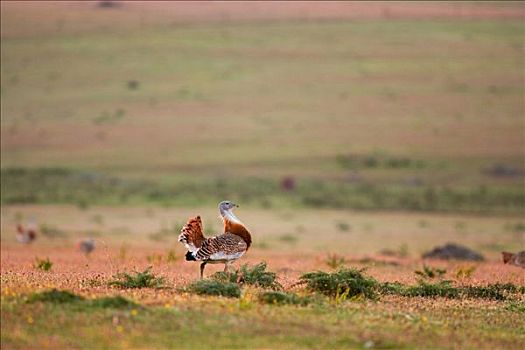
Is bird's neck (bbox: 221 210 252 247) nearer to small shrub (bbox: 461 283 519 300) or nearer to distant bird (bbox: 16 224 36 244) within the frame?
small shrub (bbox: 461 283 519 300)

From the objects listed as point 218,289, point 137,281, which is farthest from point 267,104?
point 218,289

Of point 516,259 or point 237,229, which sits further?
point 516,259

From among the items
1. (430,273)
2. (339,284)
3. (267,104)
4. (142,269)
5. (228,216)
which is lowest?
(430,273)

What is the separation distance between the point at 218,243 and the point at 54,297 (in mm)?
3114

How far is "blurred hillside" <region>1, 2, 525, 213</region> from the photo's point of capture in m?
53.4

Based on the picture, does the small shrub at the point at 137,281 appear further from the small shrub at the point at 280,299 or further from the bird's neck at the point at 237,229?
the small shrub at the point at 280,299

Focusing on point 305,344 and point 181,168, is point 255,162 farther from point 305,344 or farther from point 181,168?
point 305,344

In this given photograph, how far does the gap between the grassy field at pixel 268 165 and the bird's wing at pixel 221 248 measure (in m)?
0.62

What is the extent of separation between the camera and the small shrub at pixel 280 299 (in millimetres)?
12227

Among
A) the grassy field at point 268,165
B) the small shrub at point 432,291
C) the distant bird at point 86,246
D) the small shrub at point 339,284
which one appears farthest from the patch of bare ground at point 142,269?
the small shrub at point 432,291

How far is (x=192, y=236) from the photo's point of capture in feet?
47.0

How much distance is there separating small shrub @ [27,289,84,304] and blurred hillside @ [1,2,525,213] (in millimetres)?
33079

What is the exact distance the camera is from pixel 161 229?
36.3 metres

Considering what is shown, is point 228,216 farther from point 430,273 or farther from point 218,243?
point 430,273
